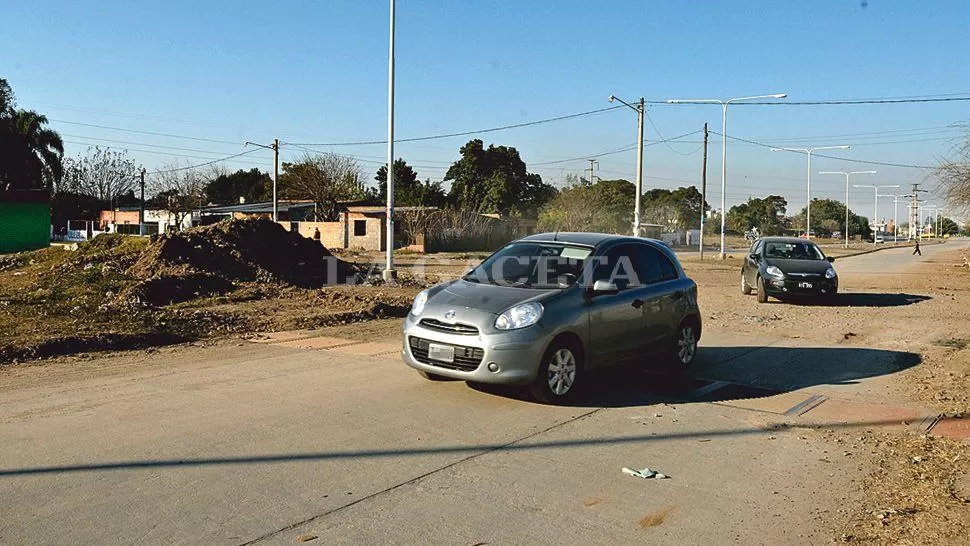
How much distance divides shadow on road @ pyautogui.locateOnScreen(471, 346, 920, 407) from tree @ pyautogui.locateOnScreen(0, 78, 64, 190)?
59601mm

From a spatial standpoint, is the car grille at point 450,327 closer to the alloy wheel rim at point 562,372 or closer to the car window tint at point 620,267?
the alloy wheel rim at point 562,372

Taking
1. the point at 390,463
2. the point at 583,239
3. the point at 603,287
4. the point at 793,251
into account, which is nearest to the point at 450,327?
the point at 603,287

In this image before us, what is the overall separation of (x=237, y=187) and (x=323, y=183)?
3124 centimetres

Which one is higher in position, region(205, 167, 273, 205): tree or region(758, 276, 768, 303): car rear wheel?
region(205, 167, 273, 205): tree

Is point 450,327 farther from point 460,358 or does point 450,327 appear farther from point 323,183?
point 323,183

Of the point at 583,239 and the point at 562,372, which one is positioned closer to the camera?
the point at 562,372

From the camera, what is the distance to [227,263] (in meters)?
19.8

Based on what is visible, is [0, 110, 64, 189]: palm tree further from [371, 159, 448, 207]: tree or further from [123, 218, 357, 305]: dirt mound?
[123, 218, 357, 305]: dirt mound

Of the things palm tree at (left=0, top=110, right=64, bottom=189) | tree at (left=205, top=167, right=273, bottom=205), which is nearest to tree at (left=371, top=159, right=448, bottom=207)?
tree at (left=205, top=167, right=273, bottom=205)

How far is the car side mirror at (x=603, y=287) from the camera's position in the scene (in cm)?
777

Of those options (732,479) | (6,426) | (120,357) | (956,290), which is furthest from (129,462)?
(956,290)

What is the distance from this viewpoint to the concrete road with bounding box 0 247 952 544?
4516 millimetres

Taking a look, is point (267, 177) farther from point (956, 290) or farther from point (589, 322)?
point (589, 322)

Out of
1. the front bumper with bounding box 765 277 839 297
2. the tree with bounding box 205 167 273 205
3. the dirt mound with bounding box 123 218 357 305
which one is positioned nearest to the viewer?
the dirt mound with bounding box 123 218 357 305
